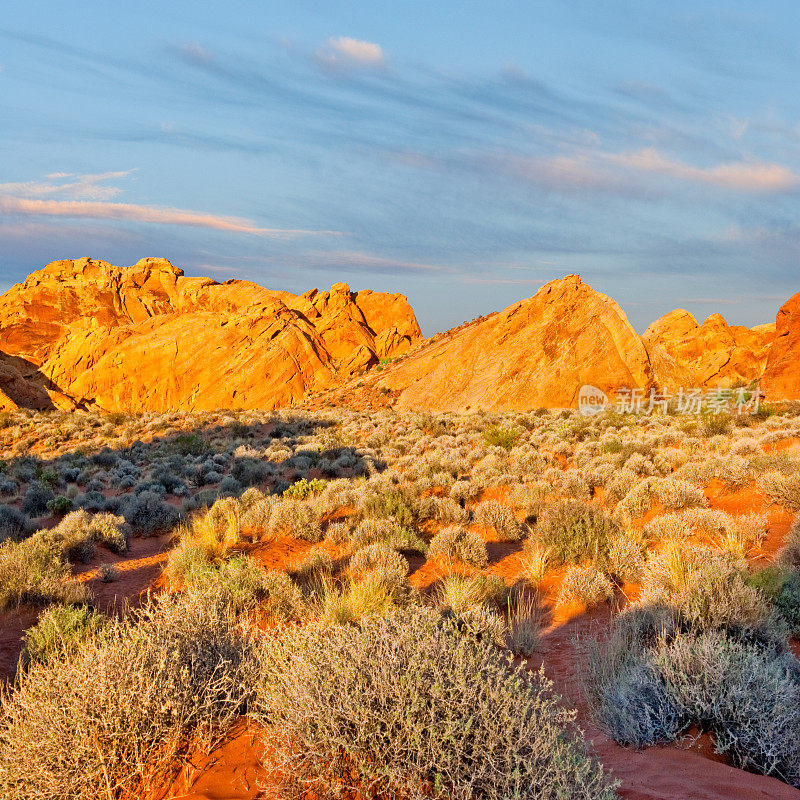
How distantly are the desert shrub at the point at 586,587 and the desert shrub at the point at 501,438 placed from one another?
36.5 ft

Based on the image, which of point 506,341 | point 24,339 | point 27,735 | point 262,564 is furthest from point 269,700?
point 24,339

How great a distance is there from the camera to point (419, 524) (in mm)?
10258

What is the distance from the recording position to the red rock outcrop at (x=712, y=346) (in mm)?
38938

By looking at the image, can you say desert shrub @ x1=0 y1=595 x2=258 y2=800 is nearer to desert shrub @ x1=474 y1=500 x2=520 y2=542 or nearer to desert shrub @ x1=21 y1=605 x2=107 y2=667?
desert shrub @ x1=21 y1=605 x2=107 y2=667

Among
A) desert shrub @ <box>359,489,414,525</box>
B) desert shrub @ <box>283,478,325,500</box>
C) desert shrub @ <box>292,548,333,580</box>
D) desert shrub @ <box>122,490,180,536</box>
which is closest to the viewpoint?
desert shrub @ <box>292,548,333,580</box>

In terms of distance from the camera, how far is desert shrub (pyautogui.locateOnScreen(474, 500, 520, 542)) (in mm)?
9453

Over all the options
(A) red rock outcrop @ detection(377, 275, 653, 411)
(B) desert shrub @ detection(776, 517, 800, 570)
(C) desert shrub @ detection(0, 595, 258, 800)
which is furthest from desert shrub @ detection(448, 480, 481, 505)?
(A) red rock outcrop @ detection(377, 275, 653, 411)

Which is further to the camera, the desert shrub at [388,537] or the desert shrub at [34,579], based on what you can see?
the desert shrub at [388,537]

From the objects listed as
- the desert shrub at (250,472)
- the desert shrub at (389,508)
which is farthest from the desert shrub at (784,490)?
the desert shrub at (250,472)

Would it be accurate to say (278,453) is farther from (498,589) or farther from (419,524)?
(498,589)

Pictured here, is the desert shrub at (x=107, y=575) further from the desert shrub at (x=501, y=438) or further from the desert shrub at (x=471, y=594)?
the desert shrub at (x=501, y=438)

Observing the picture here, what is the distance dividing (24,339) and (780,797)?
58.0 m

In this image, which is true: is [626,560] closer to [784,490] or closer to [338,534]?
[784,490]

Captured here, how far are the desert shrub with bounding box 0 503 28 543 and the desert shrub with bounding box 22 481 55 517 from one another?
6.03ft
